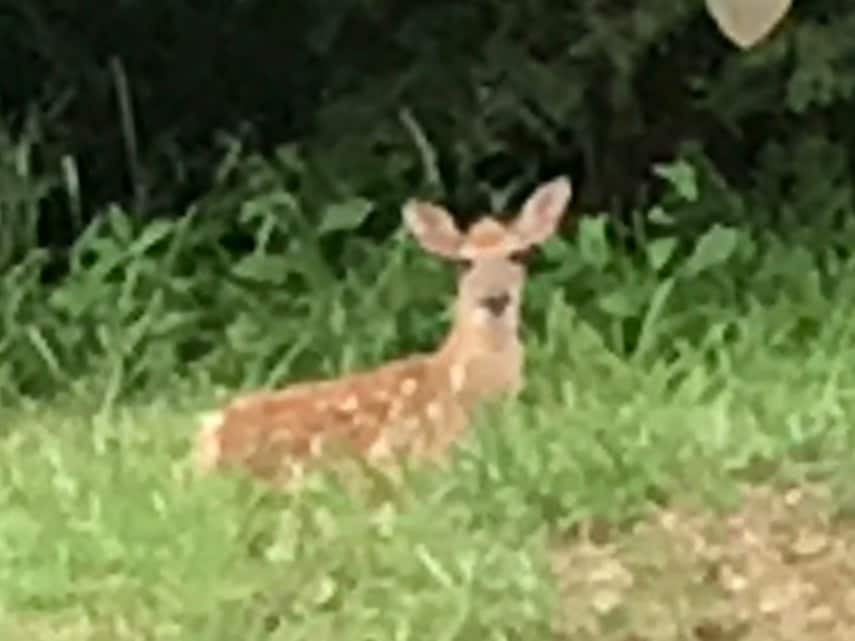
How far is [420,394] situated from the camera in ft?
12.5

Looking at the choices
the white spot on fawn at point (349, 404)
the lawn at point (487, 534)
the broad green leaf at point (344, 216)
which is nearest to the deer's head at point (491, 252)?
the lawn at point (487, 534)

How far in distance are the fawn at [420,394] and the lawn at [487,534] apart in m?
0.04

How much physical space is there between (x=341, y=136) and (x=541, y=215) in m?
1.26

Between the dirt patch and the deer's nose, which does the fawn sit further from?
the dirt patch

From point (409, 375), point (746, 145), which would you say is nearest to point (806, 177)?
point (746, 145)

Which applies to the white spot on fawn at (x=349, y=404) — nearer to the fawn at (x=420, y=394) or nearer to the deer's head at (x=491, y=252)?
the fawn at (x=420, y=394)

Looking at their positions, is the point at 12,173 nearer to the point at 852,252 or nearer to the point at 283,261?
the point at 283,261

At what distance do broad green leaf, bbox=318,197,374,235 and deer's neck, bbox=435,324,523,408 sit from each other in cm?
107

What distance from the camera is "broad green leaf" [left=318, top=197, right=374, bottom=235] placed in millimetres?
5035

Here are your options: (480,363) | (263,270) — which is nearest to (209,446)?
(480,363)

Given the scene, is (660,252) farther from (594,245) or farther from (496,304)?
(496,304)

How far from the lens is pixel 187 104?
552cm

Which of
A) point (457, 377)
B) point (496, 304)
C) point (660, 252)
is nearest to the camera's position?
point (457, 377)

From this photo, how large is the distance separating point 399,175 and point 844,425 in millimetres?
1506
